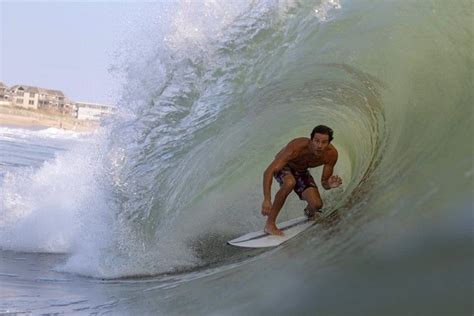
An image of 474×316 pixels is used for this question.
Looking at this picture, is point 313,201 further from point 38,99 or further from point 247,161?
point 38,99

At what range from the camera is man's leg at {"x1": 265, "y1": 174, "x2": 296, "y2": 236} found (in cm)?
511

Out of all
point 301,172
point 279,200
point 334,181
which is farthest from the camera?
point 301,172

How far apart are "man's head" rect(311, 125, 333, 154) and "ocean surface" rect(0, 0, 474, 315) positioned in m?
0.49

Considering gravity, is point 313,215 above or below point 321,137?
below

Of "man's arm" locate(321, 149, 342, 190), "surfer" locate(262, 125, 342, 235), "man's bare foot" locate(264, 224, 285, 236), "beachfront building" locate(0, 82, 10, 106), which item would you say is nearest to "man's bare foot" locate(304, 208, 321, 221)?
"surfer" locate(262, 125, 342, 235)

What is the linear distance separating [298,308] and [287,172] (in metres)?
1.93

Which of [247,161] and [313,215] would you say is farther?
[247,161]

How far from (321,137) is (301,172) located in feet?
1.86

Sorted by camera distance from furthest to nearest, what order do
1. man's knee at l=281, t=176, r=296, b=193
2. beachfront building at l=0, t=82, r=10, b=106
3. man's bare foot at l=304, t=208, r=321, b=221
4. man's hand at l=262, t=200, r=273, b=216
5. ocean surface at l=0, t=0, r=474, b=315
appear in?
1. beachfront building at l=0, t=82, r=10, b=106
2. man's bare foot at l=304, t=208, r=321, b=221
3. man's knee at l=281, t=176, r=296, b=193
4. man's hand at l=262, t=200, r=273, b=216
5. ocean surface at l=0, t=0, r=474, b=315

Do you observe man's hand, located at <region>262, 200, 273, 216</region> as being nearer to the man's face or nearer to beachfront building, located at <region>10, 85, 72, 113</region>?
the man's face

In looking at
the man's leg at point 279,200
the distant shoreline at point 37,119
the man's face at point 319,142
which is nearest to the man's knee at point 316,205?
the man's leg at point 279,200

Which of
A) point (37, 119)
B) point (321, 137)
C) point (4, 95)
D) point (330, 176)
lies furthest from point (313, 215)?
point (4, 95)

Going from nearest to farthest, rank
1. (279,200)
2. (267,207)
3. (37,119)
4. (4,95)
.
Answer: (267,207) → (279,200) → (37,119) → (4,95)

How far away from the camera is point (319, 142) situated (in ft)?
16.4
